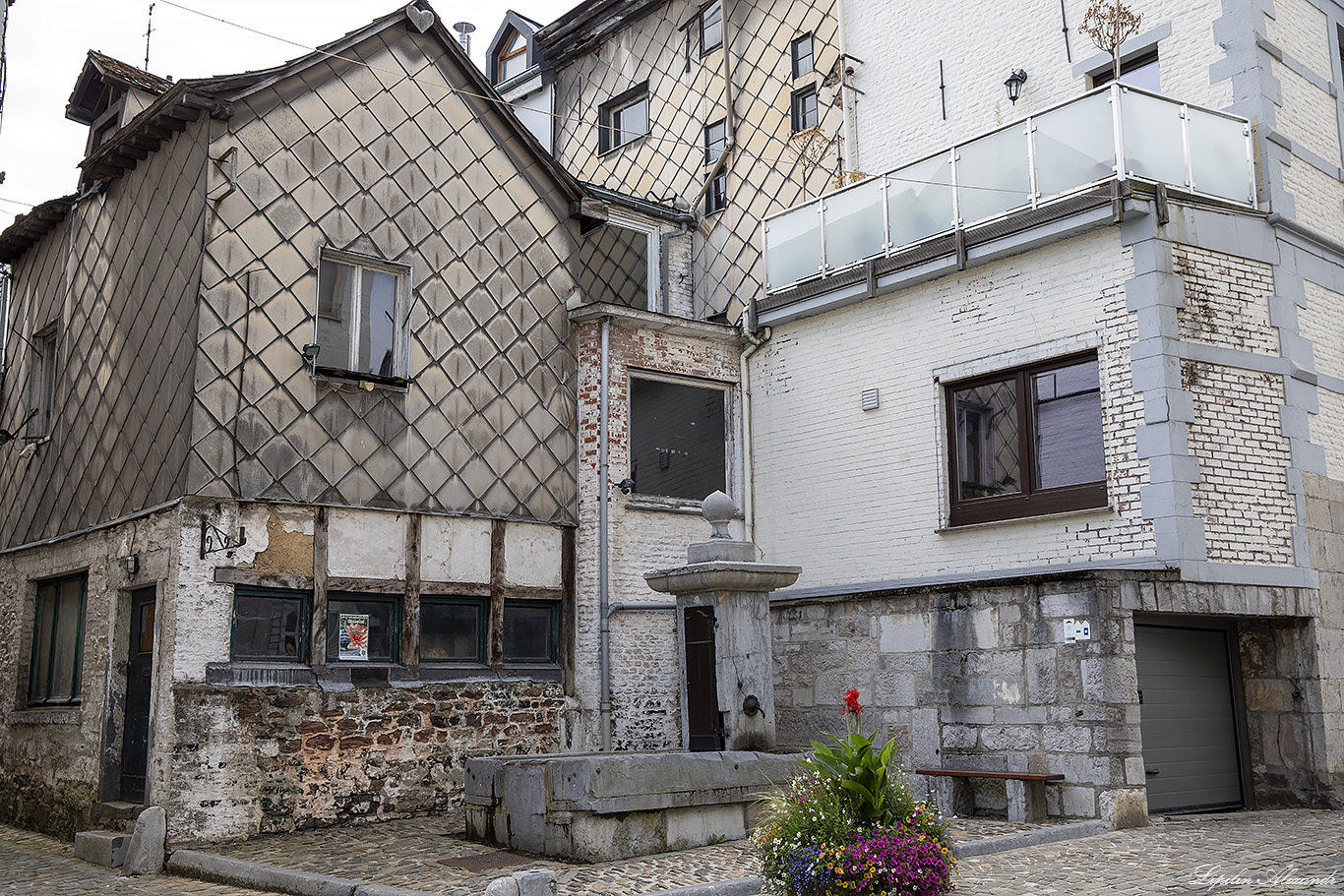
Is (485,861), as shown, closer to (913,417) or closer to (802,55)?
(913,417)

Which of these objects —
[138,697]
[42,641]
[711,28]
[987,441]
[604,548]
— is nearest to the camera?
[138,697]

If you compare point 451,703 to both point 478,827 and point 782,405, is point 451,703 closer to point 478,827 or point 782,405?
point 478,827

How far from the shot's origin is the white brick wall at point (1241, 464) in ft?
35.7

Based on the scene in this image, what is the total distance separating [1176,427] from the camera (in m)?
10.7

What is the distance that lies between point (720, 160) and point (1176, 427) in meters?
8.42

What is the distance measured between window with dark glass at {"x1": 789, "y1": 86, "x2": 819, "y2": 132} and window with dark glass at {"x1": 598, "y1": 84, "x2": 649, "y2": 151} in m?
2.95

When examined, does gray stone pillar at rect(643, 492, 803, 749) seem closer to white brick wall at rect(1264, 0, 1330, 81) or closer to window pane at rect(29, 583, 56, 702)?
white brick wall at rect(1264, 0, 1330, 81)

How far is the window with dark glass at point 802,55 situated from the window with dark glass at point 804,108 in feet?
0.87

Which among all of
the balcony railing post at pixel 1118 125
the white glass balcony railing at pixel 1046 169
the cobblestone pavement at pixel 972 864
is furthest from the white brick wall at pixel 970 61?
the cobblestone pavement at pixel 972 864

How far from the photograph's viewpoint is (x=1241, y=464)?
11172mm

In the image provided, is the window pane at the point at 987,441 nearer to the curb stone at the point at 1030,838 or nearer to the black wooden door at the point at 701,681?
Result: the black wooden door at the point at 701,681

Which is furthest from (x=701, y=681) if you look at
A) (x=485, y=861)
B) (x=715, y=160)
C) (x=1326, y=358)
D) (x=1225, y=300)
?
(x=715, y=160)

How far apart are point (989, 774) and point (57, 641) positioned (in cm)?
1044

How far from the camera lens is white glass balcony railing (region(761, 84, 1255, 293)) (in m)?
11.3
